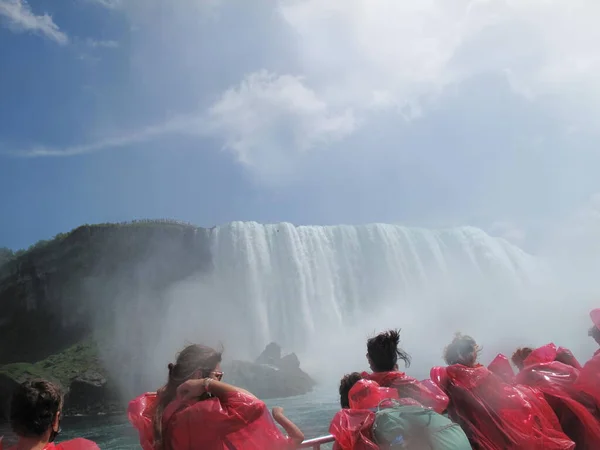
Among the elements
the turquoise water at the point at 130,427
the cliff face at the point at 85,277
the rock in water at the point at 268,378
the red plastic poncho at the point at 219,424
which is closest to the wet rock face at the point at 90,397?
the turquoise water at the point at 130,427

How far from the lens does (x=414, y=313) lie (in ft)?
129

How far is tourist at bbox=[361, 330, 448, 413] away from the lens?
111 inches

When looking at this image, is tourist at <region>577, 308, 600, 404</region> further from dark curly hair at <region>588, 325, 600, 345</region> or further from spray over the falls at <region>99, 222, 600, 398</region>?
spray over the falls at <region>99, 222, 600, 398</region>

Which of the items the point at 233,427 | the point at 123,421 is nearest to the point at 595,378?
the point at 233,427

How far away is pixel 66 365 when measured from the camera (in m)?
29.7

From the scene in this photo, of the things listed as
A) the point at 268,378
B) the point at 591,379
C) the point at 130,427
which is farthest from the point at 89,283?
the point at 591,379

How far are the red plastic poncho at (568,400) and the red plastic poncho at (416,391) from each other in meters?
0.96

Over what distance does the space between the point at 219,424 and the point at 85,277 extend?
4163 cm

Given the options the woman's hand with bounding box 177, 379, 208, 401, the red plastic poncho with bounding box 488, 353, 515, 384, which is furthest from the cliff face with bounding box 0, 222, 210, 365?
the woman's hand with bounding box 177, 379, 208, 401

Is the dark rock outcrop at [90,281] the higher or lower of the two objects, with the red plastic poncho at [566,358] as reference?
higher

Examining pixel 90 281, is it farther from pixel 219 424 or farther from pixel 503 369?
pixel 219 424

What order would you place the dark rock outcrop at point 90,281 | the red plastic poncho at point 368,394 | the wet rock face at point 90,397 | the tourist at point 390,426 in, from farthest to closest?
the dark rock outcrop at point 90,281, the wet rock face at point 90,397, the red plastic poncho at point 368,394, the tourist at point 390,426

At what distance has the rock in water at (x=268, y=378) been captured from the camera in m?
25.0

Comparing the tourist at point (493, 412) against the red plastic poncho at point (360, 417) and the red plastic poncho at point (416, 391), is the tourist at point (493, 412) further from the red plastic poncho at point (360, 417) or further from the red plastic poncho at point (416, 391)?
the red plastic poncho at point (360, 417)
